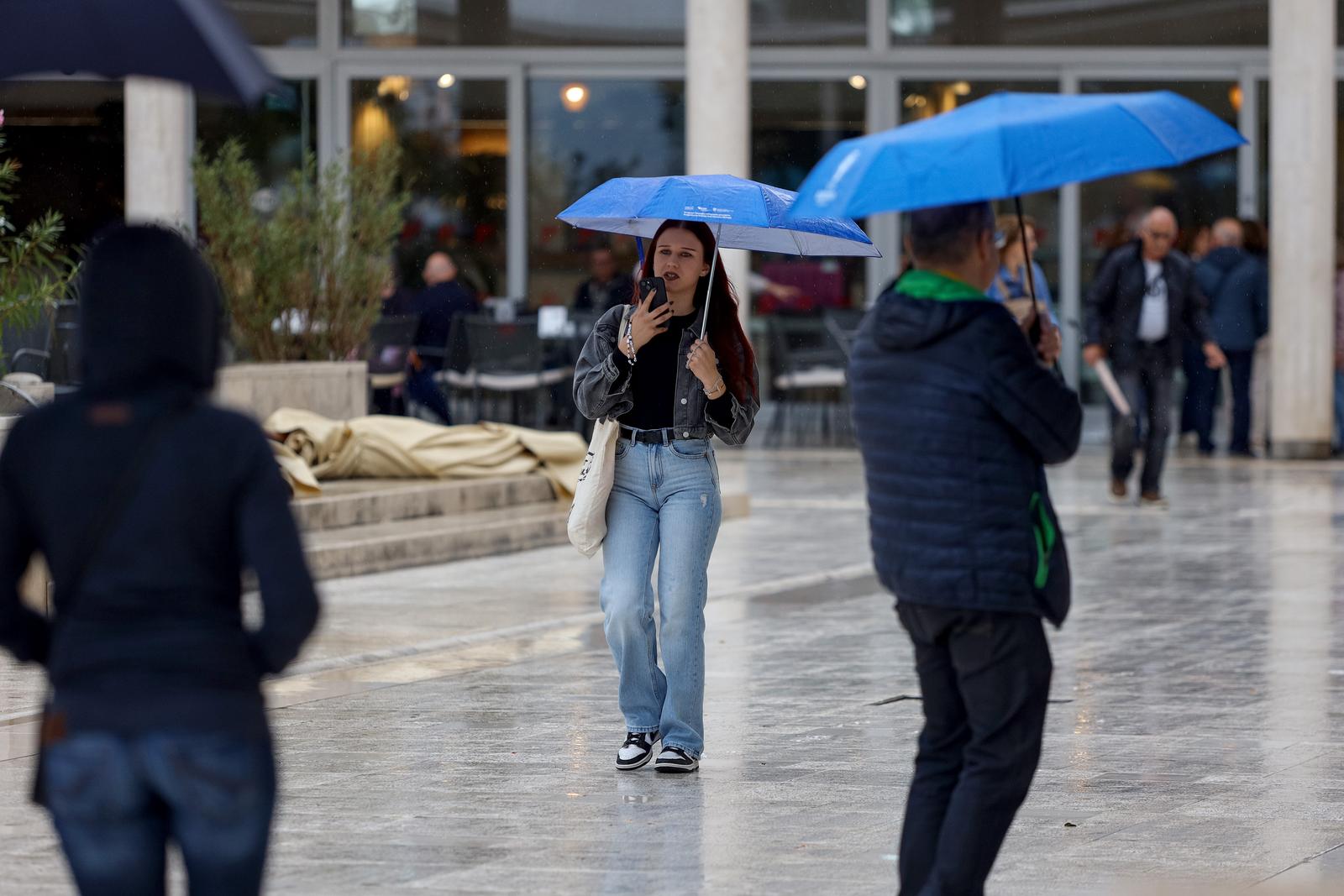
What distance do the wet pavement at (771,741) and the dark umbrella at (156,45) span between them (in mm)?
2334

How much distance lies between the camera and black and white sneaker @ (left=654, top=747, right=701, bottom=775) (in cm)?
662

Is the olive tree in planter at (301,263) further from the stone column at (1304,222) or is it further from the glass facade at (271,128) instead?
the stone column at (1304,222)

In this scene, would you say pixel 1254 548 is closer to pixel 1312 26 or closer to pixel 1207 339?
pixel 1207 339

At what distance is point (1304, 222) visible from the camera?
733 inches

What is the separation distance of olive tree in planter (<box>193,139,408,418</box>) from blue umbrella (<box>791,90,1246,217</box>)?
10081mm

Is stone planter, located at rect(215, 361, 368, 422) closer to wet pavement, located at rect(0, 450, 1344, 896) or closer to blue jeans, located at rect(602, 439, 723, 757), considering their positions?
wet pavement, located at rect(0, 450, 1344, 896)

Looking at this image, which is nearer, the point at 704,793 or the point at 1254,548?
the point at 704,793

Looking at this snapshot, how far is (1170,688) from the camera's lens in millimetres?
8258

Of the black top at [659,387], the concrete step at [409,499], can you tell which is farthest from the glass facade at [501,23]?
the black top at [659,387]

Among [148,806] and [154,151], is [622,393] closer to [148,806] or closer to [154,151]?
[148,806]

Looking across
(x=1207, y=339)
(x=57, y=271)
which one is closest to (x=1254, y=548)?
(x=1207, y=339)

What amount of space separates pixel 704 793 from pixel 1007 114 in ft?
8.88

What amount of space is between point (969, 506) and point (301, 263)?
10939 mm

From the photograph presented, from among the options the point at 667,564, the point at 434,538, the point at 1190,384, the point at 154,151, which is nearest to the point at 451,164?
the point at 154,151
